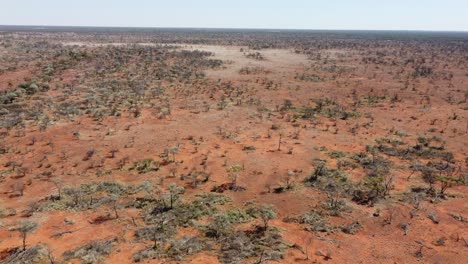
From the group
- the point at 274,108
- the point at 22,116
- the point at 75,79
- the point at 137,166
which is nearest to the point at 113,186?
the point at 137,166

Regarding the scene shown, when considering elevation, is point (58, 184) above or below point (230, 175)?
below

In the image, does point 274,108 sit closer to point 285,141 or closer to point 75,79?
point 285,141

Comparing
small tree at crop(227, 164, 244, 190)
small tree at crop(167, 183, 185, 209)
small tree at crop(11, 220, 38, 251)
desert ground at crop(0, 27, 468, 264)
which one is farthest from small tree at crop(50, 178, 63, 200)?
small tree at crop(227, 164, 244, 190)

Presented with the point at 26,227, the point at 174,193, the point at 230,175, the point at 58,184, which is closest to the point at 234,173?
the point at 230,175

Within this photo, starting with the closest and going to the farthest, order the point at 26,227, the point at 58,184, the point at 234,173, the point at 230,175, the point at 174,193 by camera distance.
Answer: the point at 26,227 → the point at 174,193 → the point at 58,184 → the point at 230,175 → the point at 234,173

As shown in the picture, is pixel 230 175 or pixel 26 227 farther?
pixel 230 175

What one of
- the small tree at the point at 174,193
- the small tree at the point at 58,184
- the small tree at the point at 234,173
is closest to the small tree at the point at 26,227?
the small tree at the point at 58,184

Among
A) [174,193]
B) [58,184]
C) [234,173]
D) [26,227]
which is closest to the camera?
[26,227]

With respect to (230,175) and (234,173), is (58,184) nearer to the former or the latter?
(230,175)
